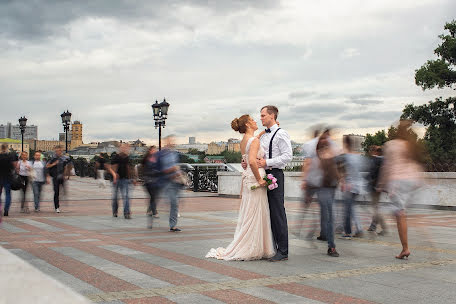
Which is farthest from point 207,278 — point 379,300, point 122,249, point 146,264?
point 122,249

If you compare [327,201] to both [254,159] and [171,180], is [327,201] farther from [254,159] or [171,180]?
[171,180]

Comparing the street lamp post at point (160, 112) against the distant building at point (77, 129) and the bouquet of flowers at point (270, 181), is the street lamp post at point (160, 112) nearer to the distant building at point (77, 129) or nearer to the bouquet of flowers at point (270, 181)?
the bouquet of flowers at point (270, 181)

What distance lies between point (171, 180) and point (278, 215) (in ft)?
12.2

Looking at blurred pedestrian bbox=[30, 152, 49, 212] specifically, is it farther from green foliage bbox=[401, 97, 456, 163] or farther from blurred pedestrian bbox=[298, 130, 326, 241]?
green foliage bbox=[401, 97, 456, 163]

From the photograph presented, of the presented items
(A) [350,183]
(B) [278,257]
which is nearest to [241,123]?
(B) [278,257]

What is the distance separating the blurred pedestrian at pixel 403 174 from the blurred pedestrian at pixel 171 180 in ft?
14.3

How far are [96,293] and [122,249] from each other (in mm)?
2793

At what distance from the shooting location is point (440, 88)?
1404 inches

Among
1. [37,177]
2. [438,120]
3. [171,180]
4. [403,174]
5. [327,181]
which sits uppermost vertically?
[438,120]

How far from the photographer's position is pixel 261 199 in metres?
6.62

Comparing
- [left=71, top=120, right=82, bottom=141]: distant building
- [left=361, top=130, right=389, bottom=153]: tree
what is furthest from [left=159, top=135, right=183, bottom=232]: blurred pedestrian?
[left=71, top=120, right=82, bottom=141]: distant building

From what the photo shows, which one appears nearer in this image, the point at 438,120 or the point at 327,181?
the point at 327,181

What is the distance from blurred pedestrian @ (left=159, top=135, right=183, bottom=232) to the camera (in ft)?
32.0

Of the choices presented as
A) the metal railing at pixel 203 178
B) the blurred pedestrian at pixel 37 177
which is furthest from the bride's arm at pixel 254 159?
the metal railing at pixel 203 178
